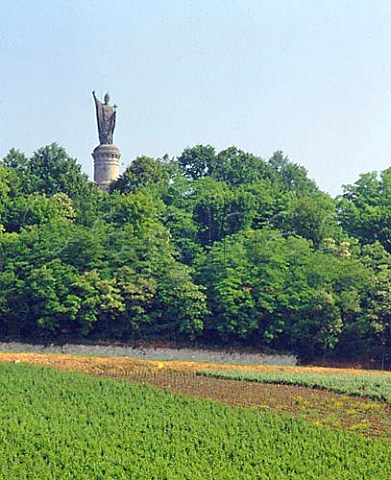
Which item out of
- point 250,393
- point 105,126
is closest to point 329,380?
point 250,393

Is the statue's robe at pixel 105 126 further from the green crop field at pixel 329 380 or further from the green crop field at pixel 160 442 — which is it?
the green crop field at pixel 160 442

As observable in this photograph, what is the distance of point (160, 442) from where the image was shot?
1783 cm

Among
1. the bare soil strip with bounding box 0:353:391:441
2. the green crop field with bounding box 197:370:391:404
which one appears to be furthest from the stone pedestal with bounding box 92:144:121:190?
the green crop field with bounding box 197:370:391:404

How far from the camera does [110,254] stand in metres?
39.8

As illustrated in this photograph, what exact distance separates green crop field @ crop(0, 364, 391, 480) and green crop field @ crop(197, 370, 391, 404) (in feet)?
15.8

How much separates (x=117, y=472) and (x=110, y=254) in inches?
966

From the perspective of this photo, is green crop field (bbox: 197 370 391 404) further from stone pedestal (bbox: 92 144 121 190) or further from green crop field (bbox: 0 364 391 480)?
stone pedestal (bbox: 92 144 121 190)

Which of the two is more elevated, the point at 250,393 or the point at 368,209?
the point at 368,209

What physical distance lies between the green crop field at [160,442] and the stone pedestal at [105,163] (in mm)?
42132

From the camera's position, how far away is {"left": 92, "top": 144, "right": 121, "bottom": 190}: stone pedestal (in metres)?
63.7

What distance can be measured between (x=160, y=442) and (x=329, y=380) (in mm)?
10399

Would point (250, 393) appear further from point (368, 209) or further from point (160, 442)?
point (368, 209)

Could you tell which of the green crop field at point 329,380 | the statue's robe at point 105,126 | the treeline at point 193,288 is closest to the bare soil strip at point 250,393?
the green crop field at point 329,380

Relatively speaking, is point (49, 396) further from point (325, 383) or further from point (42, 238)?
point (42, 238)
